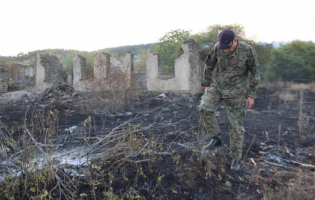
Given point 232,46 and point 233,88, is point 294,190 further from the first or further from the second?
point 232,46

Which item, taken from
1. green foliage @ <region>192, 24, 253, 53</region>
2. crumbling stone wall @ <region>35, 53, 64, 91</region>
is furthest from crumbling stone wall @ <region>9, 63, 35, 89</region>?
green foliage @ <region>192, 24, 253, 53</region>

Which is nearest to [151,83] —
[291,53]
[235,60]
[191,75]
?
[191,75]

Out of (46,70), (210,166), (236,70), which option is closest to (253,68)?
(236,70)

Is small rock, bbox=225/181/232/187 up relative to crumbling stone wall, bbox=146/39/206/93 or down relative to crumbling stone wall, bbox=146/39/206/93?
down

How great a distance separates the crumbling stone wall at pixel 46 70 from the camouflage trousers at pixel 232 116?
1317 centimetres

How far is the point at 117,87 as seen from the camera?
6.67 metres

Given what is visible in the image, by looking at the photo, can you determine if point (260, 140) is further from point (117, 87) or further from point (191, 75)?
point (191, 75)

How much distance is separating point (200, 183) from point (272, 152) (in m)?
1.50

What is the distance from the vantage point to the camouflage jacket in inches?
101

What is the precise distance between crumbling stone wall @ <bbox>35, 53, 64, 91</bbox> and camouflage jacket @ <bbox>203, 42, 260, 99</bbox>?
13.2 metres

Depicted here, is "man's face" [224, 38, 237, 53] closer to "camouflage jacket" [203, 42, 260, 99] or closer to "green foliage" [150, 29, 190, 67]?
"camouflage jacket" [203, 42, 260, 99]

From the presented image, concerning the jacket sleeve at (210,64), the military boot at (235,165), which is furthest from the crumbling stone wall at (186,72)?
the military boot at (235,165)

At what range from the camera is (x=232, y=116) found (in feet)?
8.49

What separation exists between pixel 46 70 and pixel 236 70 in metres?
13.9
